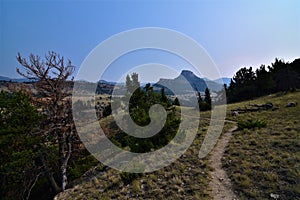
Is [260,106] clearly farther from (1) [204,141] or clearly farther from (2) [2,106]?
(2) [2,106]

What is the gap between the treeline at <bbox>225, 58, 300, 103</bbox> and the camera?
1633 inches

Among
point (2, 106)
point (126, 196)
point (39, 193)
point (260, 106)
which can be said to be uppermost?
point (2, 106)

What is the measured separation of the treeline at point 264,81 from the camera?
4149cm

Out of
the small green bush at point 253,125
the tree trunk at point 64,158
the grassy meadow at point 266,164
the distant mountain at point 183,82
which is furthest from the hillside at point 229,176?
the distant mountain at point 183,82

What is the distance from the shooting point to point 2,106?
42.6 feet

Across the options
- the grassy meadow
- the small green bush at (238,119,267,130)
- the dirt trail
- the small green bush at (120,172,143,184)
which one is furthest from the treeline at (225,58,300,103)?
the small green bush at (120,172,143,184)

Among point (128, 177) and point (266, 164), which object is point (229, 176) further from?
point (128, 177)

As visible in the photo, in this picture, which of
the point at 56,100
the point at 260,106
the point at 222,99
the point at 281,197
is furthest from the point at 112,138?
the point at 222,99

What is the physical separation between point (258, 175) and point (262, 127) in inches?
429

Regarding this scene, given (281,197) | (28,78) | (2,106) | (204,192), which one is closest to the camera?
(281,197)

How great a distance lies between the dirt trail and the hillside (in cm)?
20

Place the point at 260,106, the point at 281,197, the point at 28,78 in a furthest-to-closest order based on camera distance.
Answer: the point at 260,106, the point at 28,78, the point at 281,197

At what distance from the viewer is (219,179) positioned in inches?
374

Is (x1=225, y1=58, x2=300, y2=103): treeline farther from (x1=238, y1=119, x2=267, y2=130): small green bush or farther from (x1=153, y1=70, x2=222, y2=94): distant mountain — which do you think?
(x1=153, y1=70, x2=222, y2=94): distant mountain
